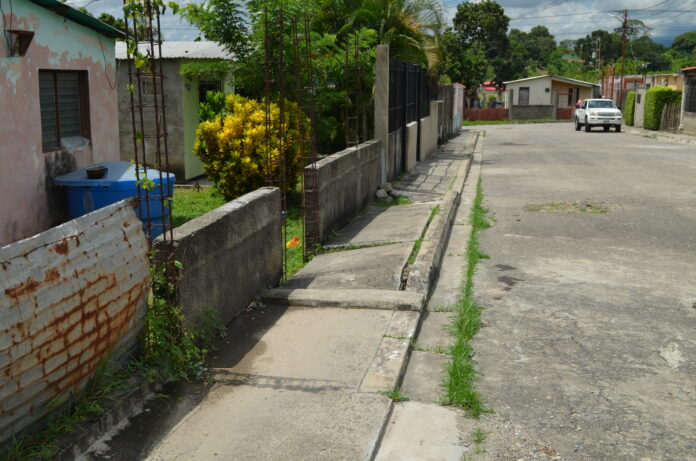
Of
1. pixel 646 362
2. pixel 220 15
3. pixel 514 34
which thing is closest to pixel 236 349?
pixel 646 362

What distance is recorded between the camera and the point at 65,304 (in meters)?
3.83

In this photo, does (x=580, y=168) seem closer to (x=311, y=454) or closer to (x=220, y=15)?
(x=220, y=15)

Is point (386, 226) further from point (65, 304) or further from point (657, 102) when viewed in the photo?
point (657, 102)

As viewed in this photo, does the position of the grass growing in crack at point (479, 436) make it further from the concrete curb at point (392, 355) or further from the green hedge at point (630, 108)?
the green hedge at point (630, 108)

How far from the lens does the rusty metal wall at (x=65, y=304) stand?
3475 millimetres

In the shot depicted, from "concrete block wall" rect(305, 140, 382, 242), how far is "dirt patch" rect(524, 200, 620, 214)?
111 inches

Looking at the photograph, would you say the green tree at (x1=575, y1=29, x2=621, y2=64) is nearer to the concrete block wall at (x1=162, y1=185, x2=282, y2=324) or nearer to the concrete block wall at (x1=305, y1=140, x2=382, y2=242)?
the concrete block wall at (x1=305, y1=140, x2=382, y2=242)

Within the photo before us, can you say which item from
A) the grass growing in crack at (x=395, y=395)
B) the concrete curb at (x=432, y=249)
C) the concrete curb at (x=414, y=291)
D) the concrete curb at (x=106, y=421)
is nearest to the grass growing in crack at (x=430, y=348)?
the concrete curb at (x=414, y=291)

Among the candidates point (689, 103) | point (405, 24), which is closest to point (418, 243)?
point (405, 24)

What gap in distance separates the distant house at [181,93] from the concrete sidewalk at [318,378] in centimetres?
829

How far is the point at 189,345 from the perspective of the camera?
5.04 meters

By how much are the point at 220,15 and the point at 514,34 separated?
138m

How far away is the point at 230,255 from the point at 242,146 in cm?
640

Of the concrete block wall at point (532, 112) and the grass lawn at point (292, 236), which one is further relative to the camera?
the concrete block wall at point (532, 112)
